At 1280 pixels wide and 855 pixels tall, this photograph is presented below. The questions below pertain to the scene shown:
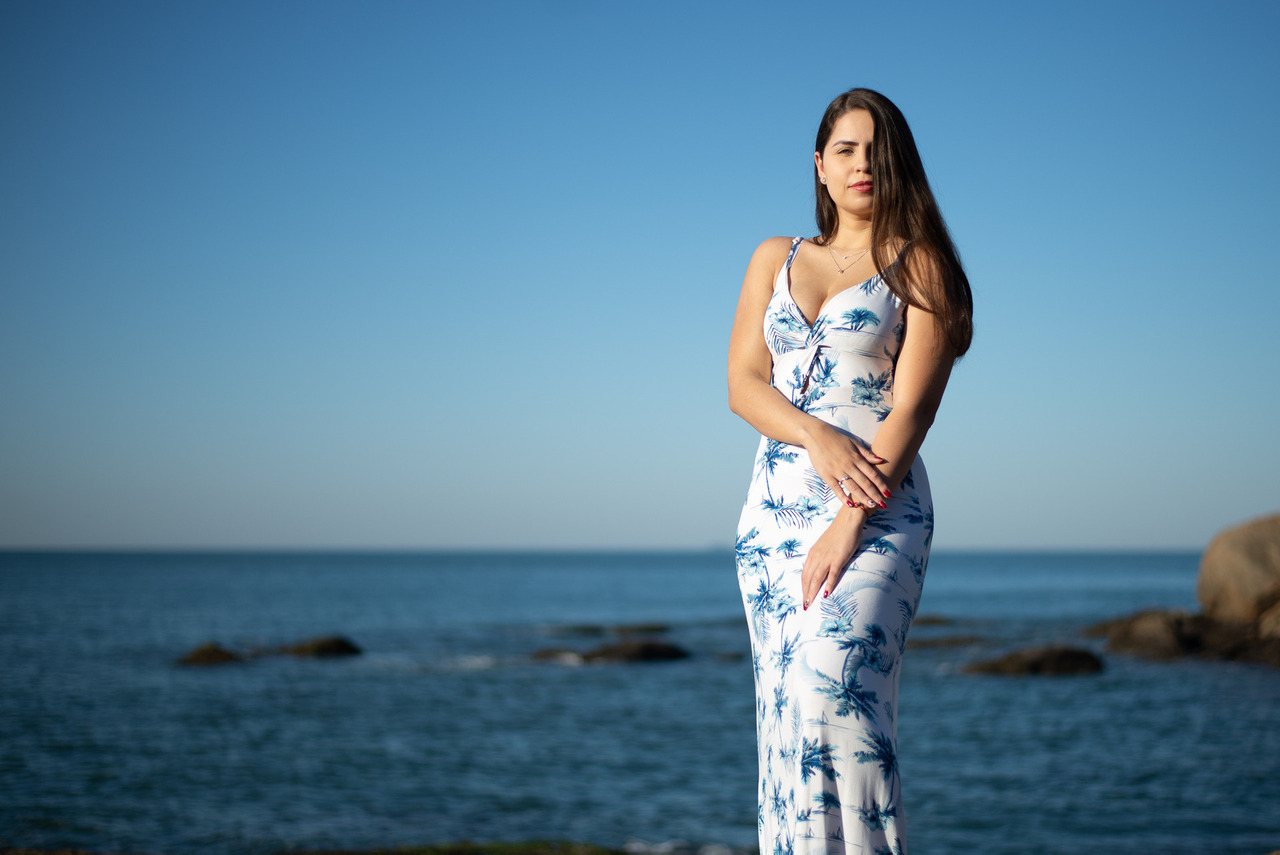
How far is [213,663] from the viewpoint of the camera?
85.1 ft

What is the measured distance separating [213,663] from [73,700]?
5527 millimetres

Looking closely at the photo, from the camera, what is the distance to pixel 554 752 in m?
15.4

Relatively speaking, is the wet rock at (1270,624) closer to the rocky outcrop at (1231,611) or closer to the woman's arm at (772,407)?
the rocky outcrop at (1231,611)

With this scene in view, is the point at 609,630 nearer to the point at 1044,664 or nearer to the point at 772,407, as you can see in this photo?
the point at 1044,664

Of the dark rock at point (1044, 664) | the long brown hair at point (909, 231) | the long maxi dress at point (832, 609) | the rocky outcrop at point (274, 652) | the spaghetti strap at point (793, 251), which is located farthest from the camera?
the rocky outcrop at point (274, 652)

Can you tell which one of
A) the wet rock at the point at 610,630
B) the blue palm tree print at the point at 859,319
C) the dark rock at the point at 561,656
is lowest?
the wet rock at the point at 610,630

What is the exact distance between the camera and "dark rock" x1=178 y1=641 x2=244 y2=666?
85.3ft

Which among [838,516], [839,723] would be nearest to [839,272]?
→ [838,516]

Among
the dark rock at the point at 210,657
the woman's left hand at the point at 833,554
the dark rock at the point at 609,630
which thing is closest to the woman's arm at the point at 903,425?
the woman's left hand at the point at 833,554

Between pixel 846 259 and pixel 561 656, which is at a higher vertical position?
pixel 846 259

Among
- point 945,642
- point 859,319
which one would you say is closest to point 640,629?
point 945,642

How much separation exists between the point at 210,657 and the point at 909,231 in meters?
27.5

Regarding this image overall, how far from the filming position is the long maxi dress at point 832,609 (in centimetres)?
247

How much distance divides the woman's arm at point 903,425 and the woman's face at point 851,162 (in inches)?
15.7
